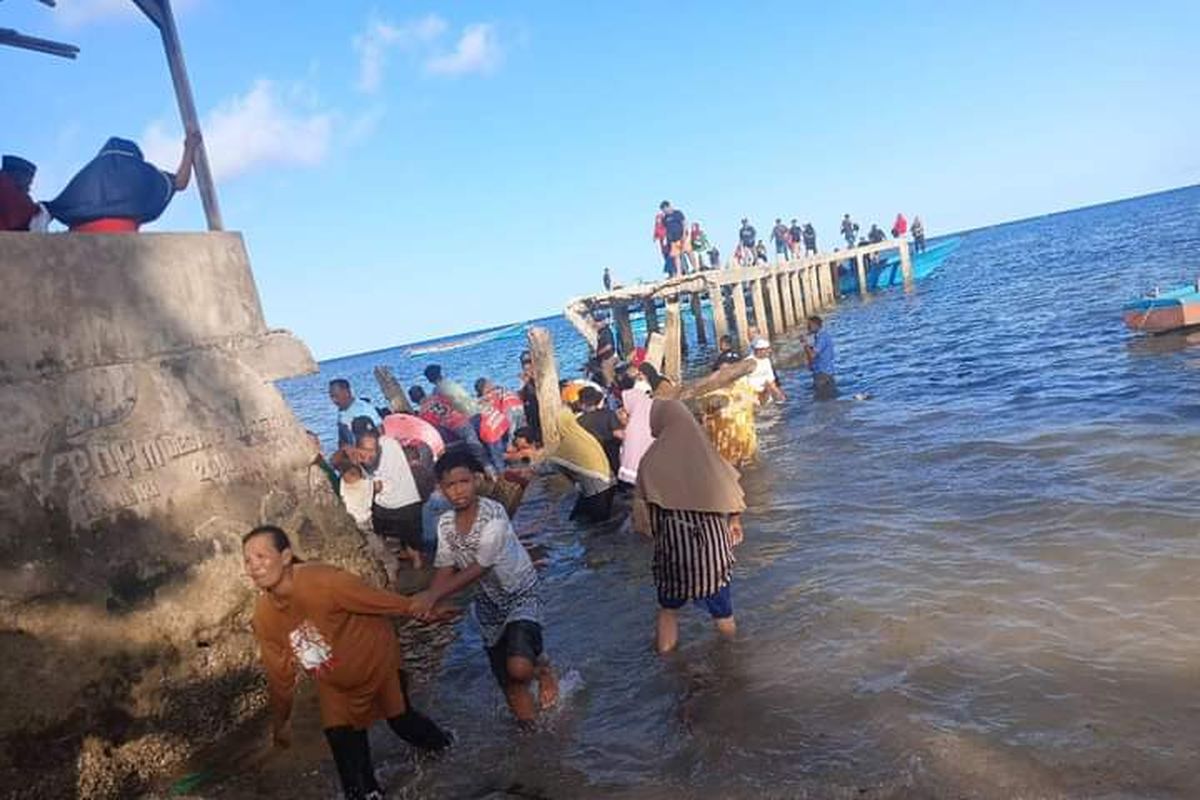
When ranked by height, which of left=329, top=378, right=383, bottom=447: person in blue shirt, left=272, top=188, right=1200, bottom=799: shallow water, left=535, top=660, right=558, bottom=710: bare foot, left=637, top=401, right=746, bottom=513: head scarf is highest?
left=329, top=378, right=383, bottom=447: person in blue shirt

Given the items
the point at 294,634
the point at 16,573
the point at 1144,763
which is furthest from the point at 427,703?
the point at 1144,763

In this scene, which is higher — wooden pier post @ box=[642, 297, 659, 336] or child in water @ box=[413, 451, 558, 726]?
wooden pier post @ box=[642, 297, 659, 336]

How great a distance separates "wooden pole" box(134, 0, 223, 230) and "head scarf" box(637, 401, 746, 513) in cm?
338

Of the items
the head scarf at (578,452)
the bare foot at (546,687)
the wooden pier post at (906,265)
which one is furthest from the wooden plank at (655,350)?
the wooden pier post at (906,265)

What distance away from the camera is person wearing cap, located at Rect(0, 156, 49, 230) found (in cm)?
431

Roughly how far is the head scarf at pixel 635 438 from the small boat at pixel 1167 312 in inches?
396

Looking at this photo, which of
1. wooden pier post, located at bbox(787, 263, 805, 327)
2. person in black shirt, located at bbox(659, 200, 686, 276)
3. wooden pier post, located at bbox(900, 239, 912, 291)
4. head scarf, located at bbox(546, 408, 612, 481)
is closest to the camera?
head scarf, located at bbox(546, 408, 612, 481)

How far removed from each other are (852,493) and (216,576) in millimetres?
5630

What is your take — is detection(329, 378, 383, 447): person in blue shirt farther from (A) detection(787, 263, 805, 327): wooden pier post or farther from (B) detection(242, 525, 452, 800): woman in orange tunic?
(A) detection(787, 263, 805, 327): wooden pier post

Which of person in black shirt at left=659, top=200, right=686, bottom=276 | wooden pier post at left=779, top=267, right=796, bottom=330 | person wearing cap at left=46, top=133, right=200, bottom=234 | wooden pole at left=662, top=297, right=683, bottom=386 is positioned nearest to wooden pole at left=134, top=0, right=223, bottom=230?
person wearing cap at left=46, top=133, right=200, bottom=234

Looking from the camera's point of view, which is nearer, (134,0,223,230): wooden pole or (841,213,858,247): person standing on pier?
(134,0,223,230): wooden pole

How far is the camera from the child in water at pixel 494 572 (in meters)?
3.61

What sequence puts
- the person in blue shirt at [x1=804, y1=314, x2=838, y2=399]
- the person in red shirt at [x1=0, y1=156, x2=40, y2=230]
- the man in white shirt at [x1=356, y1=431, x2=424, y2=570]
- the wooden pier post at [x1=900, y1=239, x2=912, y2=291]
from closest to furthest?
1. the person in red shirt at [x1=0, y1=156, x2=40, y2=230]
2. the man in white shirt at [x1=356, y1=431, x2=424, y2=570]
3. the person in blue shirt at [x1=804, y1=314, x2=838, y2=399]
4. the wooden pier post at [x1=900, y1=239, x2=912, y2=291]

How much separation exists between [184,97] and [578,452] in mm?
4264
